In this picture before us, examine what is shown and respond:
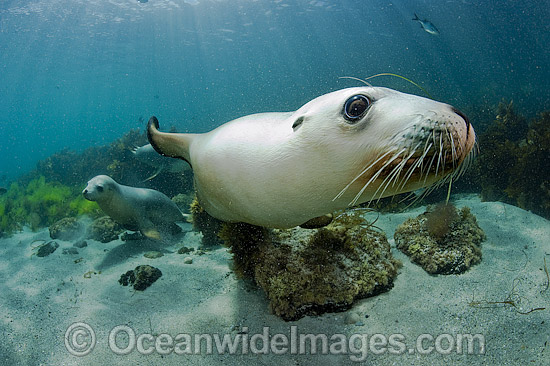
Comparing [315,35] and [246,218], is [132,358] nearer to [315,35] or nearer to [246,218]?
[246,218]

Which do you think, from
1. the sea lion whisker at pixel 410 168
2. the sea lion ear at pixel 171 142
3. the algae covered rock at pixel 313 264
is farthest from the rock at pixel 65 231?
the sea lion whisker at pixel 410 168

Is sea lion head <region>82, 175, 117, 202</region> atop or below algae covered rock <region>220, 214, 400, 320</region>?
below

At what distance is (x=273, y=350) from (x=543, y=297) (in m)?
2.51

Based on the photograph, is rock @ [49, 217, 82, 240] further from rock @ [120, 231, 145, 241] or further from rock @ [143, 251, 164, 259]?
rock @ [143, 251, 164, 259]

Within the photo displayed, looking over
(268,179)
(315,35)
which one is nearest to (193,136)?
(268,179)

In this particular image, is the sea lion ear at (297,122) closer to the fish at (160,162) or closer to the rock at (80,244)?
the rock at (80,244)

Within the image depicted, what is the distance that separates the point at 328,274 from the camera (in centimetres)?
260

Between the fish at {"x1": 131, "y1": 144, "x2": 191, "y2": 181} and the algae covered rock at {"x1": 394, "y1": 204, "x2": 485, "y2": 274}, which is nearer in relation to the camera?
the algae covered rock at {"x1": 394, "y1": 204, "x2": 485, "y2": 274}

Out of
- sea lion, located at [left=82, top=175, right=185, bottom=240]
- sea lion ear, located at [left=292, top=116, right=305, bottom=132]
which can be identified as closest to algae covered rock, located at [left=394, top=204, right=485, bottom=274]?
sea lion ear, located at [left=292, top=116, right=305, bottom=132]

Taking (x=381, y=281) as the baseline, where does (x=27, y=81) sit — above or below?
below

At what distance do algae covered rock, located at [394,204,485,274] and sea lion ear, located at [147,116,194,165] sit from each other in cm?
279

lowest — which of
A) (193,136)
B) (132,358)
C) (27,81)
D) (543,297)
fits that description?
(27,81)

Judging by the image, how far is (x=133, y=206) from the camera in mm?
5480

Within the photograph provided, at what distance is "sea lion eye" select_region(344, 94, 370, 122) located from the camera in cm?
146
